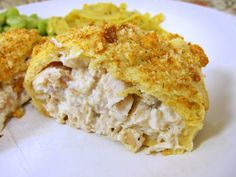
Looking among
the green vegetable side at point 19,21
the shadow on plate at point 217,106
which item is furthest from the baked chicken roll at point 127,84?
the green vegetable side at point 19,21

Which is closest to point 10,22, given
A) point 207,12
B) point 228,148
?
point 207,12

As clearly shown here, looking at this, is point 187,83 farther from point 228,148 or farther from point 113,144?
point 113,144

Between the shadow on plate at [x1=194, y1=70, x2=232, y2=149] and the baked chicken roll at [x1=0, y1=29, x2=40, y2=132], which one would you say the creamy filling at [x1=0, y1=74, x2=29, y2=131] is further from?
the shadow on plate at [x1=194, y1=70, x2=232, y2=149]

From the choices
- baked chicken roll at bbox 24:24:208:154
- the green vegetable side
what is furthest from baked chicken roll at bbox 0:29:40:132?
the green vegetable side

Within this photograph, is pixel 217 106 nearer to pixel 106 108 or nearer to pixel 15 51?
pixel 106 108

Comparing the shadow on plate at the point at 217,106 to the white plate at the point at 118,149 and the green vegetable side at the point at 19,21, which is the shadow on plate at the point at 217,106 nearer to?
the white plate at the point at 118,149
